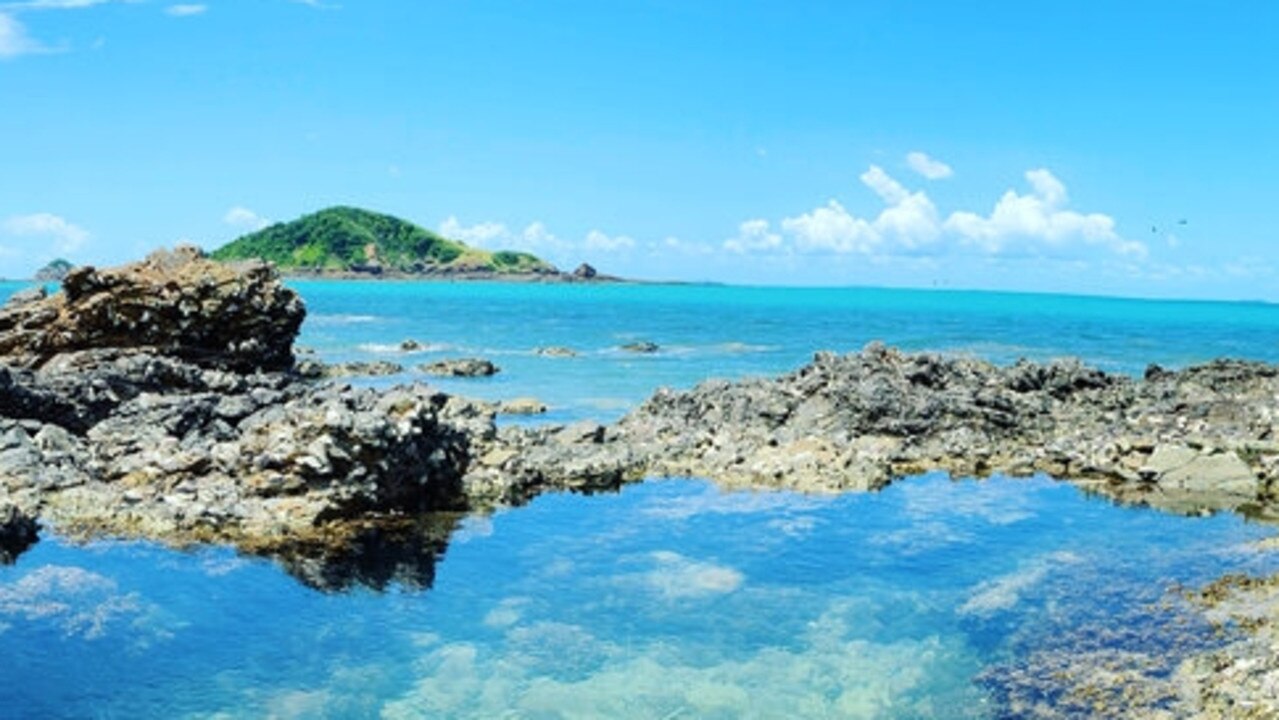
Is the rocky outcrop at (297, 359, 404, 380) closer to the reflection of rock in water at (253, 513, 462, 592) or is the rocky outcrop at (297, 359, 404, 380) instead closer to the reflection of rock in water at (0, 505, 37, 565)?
the reflection of rock in water at (253, 513, 462, 592)

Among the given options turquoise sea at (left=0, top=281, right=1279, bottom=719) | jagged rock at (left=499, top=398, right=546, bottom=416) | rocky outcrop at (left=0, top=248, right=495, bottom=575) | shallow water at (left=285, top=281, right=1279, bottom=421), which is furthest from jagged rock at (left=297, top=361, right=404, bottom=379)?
turquoise sea at (left=0, top=281, right=1279, bottom=719)

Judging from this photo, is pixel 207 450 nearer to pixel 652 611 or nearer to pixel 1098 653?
pixel 652 611

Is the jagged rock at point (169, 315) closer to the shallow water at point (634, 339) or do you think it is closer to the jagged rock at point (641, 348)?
A: the shallow water at point (634, 339)

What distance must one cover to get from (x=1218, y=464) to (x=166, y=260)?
44986mm

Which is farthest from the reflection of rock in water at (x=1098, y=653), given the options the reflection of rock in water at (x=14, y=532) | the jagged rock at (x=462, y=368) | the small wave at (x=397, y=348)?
the small wave at (x=397, y=348)

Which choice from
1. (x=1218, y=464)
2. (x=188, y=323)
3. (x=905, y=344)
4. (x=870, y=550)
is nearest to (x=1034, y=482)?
(x=1218, y=464)

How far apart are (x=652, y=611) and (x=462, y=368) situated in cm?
5392

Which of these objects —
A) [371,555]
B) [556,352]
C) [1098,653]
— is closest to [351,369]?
[556,352]

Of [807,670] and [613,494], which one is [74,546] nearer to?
[613,494]

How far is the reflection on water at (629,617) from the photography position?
1920cm

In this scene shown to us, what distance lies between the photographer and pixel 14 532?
2620cm

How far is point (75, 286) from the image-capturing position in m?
48.6

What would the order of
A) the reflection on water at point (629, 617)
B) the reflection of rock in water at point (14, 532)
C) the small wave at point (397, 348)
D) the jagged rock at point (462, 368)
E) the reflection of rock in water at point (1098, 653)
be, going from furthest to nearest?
1. the small wave at point (397, 348)
2. the jagged rock at point (462, 368)
3. the reflection of rock in water at point (14, 532)
4. the reflection on water at point (629, 617)
5. the reflection of rock in water at point (1098, 653)

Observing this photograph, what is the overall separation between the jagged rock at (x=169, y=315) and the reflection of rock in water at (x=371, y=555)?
2435 centimetres
